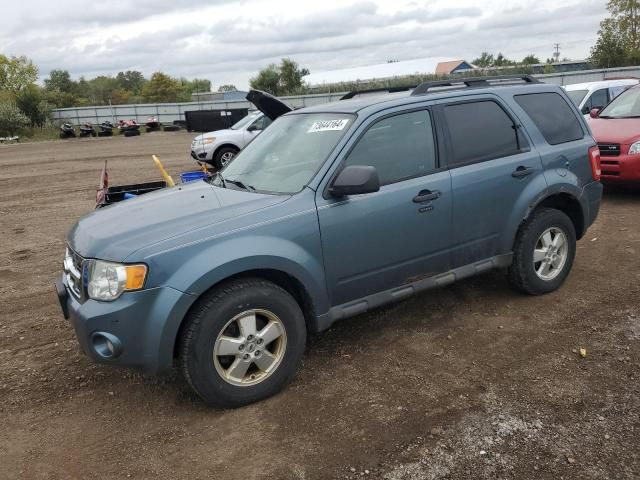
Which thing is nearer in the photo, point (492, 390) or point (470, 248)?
point (492, 390)

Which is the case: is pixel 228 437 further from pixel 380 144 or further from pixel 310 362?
pixel 380 144

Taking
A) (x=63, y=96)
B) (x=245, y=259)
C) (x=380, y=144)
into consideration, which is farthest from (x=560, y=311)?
(x=63, y=96)

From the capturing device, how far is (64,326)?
4961mm

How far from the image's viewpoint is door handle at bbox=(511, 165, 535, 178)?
462cm

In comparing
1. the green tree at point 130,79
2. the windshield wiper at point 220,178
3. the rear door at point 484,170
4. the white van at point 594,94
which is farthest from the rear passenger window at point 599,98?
the green tree at point 130,79

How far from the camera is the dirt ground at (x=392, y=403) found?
3000mm

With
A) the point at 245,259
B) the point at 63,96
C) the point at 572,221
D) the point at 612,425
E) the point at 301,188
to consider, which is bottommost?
the point at 612,425

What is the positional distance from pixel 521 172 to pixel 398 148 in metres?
1.17

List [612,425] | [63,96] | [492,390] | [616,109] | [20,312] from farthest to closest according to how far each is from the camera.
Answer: [63,96]
[616,109]
[20,312]
[492,390]
[612,425]

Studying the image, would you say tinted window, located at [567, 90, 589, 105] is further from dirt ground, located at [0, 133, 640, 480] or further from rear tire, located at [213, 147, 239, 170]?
dirt ground, located at [0, 133, 640, 480]

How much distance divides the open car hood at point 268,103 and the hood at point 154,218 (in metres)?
1.44

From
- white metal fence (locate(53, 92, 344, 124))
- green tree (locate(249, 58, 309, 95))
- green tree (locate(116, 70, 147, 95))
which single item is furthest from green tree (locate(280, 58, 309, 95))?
green tree (locate(116, 70, 147, 95))

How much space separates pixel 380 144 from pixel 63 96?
64104 millimetres

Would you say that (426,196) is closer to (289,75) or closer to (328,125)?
(328,125)
